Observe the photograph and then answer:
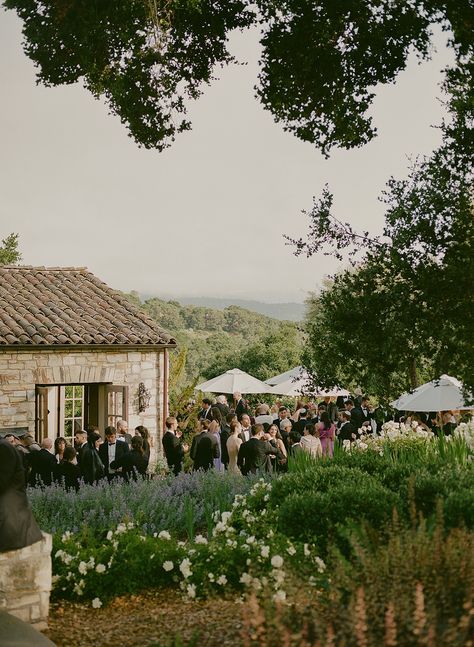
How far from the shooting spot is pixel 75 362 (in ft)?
51.0

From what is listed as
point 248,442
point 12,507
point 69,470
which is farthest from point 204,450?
point 12,507

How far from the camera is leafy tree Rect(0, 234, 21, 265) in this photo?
37041mm

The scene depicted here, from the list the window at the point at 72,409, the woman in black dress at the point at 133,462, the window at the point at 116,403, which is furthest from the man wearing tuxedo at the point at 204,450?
the window at the point at 72,409

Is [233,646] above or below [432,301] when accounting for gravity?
below

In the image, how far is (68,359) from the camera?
15445 mm

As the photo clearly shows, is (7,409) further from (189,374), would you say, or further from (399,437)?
(189,374)

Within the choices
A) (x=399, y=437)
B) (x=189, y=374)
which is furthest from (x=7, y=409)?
(x=189, y=374)

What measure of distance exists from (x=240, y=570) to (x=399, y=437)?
5.33 metres

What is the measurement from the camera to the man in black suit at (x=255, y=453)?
10919 millimetres

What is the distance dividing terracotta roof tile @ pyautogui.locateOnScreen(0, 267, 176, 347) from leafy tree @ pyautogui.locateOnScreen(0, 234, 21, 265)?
18670 mm

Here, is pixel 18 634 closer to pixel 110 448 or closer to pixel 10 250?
pixel 110 448

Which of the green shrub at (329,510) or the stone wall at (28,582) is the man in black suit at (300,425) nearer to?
the green shrub at (329,510)

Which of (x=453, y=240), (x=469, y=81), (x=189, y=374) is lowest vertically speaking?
(x=189, y=374)

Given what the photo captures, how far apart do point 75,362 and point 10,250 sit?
78.5ft
